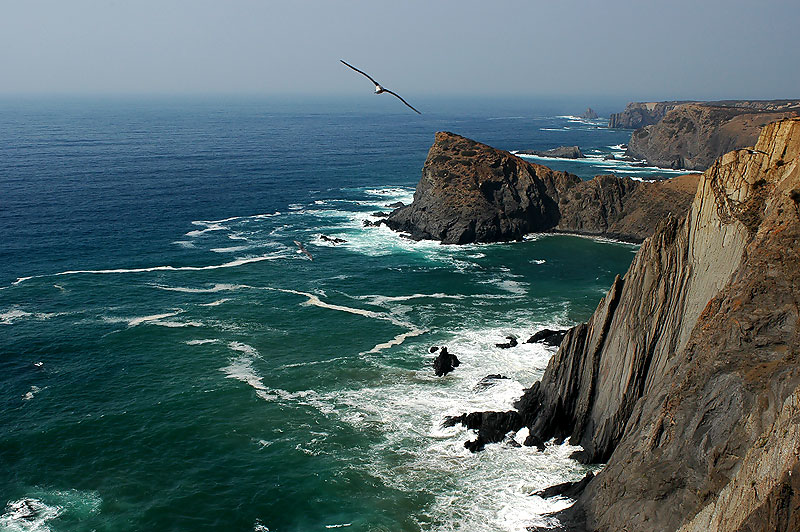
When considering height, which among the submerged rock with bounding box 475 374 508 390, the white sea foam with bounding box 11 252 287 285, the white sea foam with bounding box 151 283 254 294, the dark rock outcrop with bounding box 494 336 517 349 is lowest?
the submerged rock with bounding box 475 374 508 390

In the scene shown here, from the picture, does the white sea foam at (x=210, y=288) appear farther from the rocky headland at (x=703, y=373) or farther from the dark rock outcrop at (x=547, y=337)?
the rocky headland at (x=703, y=373)

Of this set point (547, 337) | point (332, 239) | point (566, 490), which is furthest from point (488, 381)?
Result: point (332, 239)

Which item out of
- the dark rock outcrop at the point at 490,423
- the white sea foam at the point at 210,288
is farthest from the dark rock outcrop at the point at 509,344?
the white sea foam at the point at 210,288

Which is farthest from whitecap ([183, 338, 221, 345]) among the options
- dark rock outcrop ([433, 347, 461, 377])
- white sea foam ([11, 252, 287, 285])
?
white sea foam ([11, 252, 287, 285])

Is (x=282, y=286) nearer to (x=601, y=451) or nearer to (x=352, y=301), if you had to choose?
(x=352, y=301)

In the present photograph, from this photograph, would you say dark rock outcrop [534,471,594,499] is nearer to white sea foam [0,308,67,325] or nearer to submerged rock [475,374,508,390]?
submerged rock [475,374,508,390]

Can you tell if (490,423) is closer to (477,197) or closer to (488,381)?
(488,381)

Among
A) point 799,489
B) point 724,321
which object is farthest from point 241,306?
point 799,489
